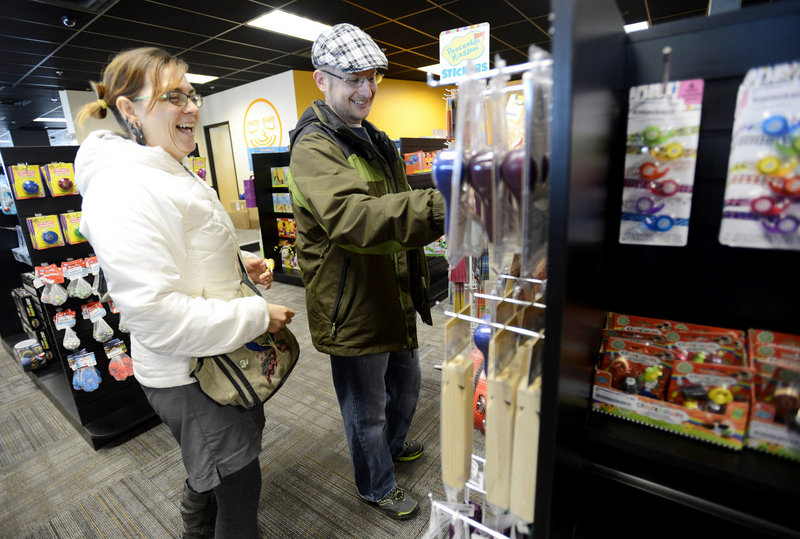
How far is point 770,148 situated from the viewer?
0.62 meters

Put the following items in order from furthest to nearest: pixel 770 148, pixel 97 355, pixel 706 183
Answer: pixel 97 355 → pixel 706 183 → pixel 770 148

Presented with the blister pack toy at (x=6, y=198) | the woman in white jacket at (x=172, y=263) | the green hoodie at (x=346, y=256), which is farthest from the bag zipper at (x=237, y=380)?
the blister pack toy at (x=6, y=198)

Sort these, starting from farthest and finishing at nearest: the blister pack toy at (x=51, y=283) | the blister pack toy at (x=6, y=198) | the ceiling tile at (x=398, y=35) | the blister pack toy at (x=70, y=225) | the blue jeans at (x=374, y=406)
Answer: the ceiling tile at (x=398, y=35) < the blister pack toy at (x=6, y=198) < the blister pack toy at (x=70, y=225) < the blister pack toy at (x=51, y=283) < the blue jeans at (x=374, y=406)

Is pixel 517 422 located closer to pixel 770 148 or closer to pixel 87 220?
pixel 770 148

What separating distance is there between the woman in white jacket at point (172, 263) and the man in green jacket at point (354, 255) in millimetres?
290

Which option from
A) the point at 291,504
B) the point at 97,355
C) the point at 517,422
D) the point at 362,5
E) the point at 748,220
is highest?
the point at 362,5

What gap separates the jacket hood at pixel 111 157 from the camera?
1045 millimetres

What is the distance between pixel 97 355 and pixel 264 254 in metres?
3.15

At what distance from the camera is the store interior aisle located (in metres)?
1.76

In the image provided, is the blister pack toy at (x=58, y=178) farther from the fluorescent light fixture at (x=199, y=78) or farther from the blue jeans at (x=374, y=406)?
the fluorescent light fixture at (x=199, y=78)

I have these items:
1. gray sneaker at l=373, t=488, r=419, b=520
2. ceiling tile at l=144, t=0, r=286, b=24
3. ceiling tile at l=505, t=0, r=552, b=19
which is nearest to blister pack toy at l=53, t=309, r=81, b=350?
gray sneaker at l=373, t=488, r=419, b=520

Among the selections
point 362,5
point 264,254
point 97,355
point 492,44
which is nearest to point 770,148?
point 97,355

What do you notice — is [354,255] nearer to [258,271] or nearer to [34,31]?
[258,271]

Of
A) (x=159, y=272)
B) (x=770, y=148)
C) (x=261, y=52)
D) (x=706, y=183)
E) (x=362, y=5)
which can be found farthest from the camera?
(x=261, y=52)
